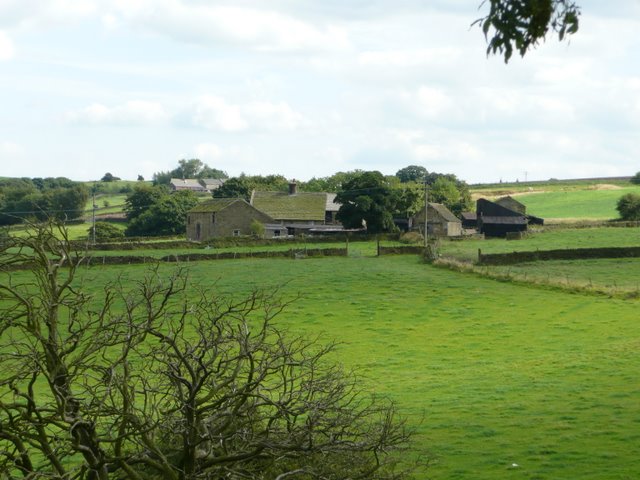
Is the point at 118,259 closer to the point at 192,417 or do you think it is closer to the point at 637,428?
the point at 637,428

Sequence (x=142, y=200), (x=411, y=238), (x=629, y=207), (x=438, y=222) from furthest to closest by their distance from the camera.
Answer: (x=142, y=200) → (x=629, y=207) → (x=438, y=222) → (x=411, y=238)

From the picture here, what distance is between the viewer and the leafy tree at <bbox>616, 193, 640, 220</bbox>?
111 meters

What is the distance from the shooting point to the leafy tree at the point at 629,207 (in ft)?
365

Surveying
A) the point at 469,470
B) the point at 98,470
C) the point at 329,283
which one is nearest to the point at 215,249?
the point at 329,283

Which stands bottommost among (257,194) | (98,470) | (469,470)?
(469,470)

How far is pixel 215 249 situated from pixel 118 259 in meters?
11.6

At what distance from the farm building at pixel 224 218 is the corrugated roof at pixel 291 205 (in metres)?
6.38

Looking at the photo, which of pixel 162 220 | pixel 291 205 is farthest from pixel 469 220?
pixel 162 220

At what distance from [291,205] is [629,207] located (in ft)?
136

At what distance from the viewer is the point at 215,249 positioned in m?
75.1

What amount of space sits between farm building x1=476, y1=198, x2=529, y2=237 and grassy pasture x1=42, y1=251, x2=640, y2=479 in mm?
38080

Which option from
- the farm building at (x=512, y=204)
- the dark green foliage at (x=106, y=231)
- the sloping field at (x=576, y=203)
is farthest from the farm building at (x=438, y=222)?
the dark green foliage at (x=106, y=231)

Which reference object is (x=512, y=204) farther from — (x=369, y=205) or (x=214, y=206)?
(x=214, y=206)

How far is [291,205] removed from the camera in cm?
11056
